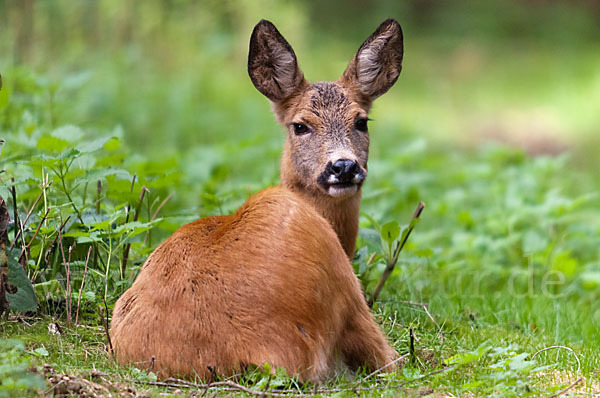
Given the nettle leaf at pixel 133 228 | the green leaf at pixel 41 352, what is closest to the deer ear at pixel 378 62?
the nettle leaf at pixel 133 228

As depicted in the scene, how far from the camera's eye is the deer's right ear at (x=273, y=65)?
16.7ft

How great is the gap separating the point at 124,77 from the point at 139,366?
9180 millimetres

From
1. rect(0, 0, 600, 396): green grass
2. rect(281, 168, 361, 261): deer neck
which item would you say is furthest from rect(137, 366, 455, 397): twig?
rect(281, 168, 361, 261): deer neck

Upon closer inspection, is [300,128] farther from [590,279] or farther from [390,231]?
[590,279]

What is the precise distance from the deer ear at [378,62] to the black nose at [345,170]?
2.94 ft

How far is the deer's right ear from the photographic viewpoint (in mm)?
5102

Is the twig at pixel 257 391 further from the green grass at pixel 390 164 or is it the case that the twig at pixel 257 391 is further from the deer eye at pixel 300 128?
the deer eye at pixel 300 128

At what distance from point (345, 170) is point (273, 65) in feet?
3.28

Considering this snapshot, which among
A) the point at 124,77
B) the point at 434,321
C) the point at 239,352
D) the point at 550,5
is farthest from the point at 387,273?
the point at 550,5

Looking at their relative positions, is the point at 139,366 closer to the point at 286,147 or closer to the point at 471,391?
the point at 471,391

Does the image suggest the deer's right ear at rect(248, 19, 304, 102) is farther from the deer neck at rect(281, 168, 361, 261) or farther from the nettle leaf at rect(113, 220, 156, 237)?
the nettle leaf at rect(113, 220, 156, 237)

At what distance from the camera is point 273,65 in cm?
515

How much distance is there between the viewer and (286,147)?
510 centimetres

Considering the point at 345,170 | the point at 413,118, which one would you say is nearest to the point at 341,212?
the point at 345,170
